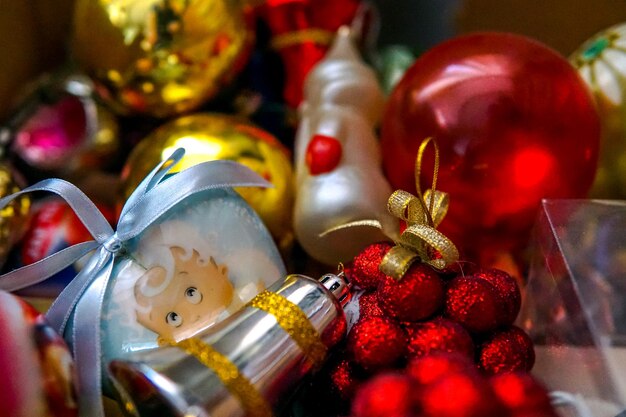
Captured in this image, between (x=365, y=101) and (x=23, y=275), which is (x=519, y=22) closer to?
(x=365, y=101)

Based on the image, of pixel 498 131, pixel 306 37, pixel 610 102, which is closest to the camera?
pixel 498 131

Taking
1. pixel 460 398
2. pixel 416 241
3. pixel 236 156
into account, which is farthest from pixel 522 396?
pixel 236 156

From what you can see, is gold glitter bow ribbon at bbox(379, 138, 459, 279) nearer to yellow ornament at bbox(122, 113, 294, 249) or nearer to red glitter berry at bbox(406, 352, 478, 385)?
red glitter berry at bbox(406, 352, 478, 385)

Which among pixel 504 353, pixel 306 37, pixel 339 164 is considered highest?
A: pixel 306 37

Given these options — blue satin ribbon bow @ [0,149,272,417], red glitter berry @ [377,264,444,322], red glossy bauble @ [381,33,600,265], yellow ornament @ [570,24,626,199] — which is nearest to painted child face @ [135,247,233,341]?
blue satin ribbon bow @ [0,149,272,417]

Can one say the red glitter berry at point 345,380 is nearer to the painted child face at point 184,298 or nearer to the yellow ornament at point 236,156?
the painted child face at point 184,298

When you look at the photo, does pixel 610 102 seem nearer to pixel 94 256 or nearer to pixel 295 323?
pixel 295 323
